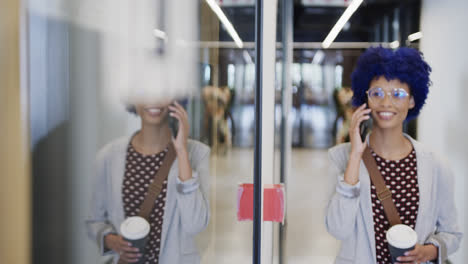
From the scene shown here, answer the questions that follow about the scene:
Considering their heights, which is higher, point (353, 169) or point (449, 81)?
point (449, 81)

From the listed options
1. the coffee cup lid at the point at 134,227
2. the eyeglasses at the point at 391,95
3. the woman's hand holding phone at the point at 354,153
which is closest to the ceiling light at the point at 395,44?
the eyeglasses at the point at 391,95

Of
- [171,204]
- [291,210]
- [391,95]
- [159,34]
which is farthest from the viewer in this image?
[291,210]

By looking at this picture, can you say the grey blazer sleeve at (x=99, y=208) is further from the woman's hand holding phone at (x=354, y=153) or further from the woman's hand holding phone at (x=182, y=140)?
the woman's hand holding phone at (x=354, y=153)

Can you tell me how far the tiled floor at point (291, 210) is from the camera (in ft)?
4.46

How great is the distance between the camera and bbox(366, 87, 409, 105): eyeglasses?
4.33 feet

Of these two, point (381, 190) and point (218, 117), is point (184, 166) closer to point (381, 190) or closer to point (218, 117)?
point (218, 117)

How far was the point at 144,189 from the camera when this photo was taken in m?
1.17

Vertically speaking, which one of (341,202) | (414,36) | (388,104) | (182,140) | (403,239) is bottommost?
(403,239)

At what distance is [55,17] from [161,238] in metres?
0.68

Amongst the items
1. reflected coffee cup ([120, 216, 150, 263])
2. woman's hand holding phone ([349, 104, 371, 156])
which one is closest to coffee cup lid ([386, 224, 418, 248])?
woman's hand holding phone ([349, 104, 371, 156])

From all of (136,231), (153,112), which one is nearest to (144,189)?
(136,231)

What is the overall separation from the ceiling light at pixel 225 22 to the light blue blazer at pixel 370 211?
49 centimetres

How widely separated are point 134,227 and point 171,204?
0.42ft

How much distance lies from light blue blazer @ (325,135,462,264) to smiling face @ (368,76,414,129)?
0.07 m
